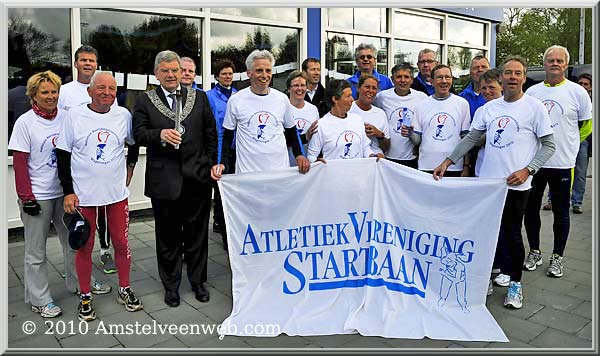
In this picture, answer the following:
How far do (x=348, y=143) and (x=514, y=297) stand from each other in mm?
1710

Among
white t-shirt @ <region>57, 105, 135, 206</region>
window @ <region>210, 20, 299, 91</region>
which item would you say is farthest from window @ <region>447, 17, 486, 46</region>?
white t-shirt @ <region>57, 105, 135, 206</region>

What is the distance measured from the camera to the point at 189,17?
7383 millimetres

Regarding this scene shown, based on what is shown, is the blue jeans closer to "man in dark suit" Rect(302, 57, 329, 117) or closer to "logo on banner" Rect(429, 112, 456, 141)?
"logo on banner" Rect(429, 112, 456, 141)

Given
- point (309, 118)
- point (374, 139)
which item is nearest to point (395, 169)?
point (374, 139)

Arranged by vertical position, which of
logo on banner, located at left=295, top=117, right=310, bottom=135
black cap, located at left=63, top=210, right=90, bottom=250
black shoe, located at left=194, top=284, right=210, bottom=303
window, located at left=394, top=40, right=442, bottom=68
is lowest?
black shoe, located at left=194, top=284, right=210, bottom=303

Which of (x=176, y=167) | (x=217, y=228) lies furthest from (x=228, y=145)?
(x=217, y=228)

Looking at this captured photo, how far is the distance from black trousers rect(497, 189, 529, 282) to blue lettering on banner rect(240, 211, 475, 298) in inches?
18.3

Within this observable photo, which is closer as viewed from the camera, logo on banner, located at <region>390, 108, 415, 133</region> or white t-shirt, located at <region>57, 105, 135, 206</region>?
white t-shirt, located at <region>57, 105, 135, 206</region>

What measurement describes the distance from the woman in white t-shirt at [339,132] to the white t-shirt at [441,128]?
21.4 inches

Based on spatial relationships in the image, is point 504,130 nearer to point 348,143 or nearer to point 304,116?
point 348,143

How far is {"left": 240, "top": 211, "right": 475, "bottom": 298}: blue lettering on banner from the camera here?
12.4ft

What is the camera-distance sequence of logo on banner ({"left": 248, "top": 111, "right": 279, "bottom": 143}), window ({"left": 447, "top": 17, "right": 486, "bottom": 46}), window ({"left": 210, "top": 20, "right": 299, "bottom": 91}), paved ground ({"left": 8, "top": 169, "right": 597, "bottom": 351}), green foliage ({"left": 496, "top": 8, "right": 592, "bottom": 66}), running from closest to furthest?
paved ground ({"left": 8, "top": 169, "right": 597, "bottom": 351}), logo on banner ({"left": 248, "top": 111, "right": 279, "bottom": 143}), window ({"left": 210, "top": 20, "right": 299, "bottom": 91}), window ({"left": 447, "top": 17, "right": 486, "bottom": 46}), green foliage ({"left": 496, "top": 8, "right": 592, "bottom": 66})

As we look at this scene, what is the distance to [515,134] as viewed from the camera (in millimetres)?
3816

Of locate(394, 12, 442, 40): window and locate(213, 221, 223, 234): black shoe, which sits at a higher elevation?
locate(394, 12, 442, 40): window
